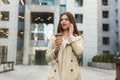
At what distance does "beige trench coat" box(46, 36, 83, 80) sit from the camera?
3.86m

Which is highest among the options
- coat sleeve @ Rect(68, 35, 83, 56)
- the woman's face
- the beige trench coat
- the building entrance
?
the woman's face

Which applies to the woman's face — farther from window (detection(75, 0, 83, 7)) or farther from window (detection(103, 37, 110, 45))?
window (detection(103, 37, 110, 45))

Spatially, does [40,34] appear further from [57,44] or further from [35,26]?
[57,44]

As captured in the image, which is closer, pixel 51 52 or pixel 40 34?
pixel 51 52

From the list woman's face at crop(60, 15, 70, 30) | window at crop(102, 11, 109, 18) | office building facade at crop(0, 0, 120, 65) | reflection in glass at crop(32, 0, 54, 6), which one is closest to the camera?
woman's face at crop(60, 15, 70, 30)

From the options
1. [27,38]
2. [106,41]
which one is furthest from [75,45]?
[106,41]

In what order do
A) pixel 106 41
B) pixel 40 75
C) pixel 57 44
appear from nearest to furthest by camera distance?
pixel 57 44 < pixel 40 75 < pixel 106 41

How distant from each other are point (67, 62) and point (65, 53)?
0.11 meters

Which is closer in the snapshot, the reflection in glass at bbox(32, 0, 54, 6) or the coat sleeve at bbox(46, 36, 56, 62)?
the coat sleeve at bbox(46, 36, 56, 62)

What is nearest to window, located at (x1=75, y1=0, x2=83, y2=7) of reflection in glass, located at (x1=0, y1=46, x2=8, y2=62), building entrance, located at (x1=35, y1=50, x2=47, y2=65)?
building entrance, located at (x1=35, y1=50, x2=47, y2=65)

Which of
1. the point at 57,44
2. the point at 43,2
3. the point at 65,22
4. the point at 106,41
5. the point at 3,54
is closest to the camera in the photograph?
the point at 57,44

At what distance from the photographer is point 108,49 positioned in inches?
2955

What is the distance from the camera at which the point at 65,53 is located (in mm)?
3906

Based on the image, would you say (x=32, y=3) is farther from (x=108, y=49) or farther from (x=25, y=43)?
(x=108, y=49)
